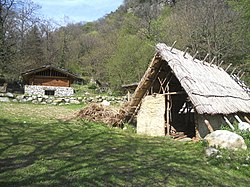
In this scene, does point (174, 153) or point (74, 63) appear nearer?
point (174, 153)

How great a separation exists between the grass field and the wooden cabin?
2269 cm

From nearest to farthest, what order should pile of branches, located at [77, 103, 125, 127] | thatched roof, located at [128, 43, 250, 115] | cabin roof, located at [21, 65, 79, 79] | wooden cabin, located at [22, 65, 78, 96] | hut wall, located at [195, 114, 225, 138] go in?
thatched roof, located at [128, 43, 250, 115], hut wall, located at [195, 114, 225, 138], pile of branches, located at [77, 103, 125, 127], cabin roof, located at [21, 65, 79, 79], wooden cabin, located at [22, 65, 78, 96]

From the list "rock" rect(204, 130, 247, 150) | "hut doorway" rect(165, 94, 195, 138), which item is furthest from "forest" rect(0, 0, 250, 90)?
"rock" rect(204, 130, 247, 150)

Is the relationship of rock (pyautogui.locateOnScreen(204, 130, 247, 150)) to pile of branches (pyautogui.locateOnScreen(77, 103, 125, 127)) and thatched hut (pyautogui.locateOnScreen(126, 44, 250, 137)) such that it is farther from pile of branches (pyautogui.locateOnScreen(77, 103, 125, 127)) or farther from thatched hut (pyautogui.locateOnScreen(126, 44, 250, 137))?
pile of branches (pyautogui.locateOnScreen(77, 103, 125, 127))

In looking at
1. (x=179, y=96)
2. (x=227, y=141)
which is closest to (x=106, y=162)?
(x=227, y=141)

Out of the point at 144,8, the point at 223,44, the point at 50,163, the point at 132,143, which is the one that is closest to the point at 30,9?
the point at 144,8

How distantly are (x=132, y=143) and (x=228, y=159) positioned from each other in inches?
130

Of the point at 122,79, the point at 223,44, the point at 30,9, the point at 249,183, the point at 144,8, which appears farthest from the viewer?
the point at 144,8

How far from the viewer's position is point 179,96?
46.0ft

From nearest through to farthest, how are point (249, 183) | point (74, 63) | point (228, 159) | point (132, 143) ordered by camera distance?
point (249, 183) → point (228, 159) → point (132, 143) → point (74, 63)

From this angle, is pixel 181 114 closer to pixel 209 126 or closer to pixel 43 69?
pixel 209 126

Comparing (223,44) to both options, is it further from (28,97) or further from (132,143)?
(132,143)

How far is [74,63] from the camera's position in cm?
4888

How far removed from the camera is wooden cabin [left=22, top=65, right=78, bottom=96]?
3197 cm
